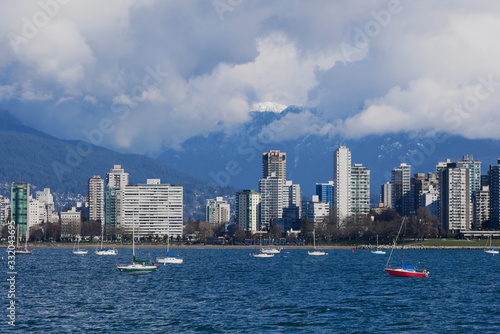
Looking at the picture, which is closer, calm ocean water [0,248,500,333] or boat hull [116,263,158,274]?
calm ocean water [0,248,500,333]

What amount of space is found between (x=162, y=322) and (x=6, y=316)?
11.8m

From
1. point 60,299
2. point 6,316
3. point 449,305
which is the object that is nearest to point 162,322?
point 6,316

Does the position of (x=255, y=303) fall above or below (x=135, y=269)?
below

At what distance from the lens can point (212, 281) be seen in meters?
104

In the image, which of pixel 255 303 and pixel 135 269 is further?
pixel 135 269

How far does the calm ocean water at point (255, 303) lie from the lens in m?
63.1

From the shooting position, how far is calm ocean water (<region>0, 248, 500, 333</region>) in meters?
63.1

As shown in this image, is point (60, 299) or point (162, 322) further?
point (60, 299)

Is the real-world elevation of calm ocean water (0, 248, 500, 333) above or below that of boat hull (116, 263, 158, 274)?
below

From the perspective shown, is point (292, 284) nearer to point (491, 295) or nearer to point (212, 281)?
point (212, 281)

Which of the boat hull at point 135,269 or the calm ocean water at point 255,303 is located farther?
the boat hull at point 135,269

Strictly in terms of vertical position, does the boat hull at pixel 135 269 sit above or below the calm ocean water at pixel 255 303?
above

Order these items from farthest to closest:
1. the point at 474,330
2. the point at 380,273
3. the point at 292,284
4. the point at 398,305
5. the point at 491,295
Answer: the point at 380,273 → the point at 292,284 → the point at 491,295 → the point at 398,305 → the point at 474,330

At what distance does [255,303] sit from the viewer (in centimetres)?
7750
